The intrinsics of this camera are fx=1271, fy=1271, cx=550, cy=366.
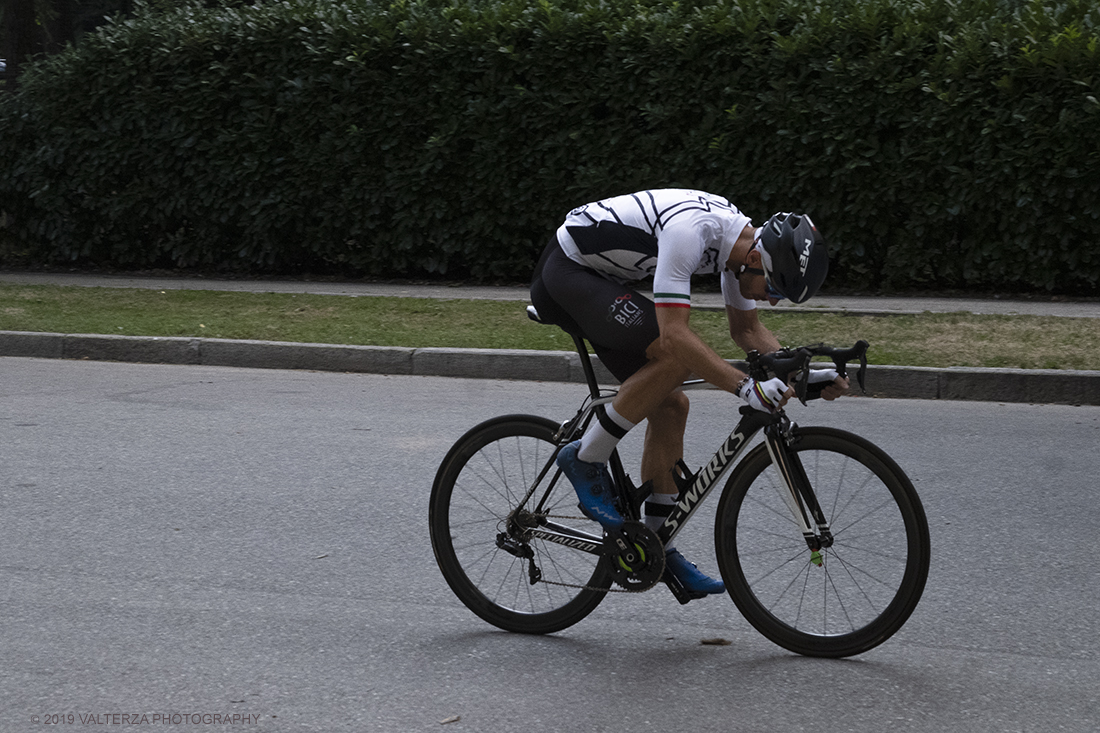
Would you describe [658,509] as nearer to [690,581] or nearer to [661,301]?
[690,581]

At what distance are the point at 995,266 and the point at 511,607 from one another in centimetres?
932

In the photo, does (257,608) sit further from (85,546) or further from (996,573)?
(996,573)

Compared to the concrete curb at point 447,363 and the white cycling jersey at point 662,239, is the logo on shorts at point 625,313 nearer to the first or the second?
the white cycling jersey at point 662,239

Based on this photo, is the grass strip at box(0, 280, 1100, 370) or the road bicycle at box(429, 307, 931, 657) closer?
the road bicycle at box(429, 307, 931, 657)

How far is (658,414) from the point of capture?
4.11 m

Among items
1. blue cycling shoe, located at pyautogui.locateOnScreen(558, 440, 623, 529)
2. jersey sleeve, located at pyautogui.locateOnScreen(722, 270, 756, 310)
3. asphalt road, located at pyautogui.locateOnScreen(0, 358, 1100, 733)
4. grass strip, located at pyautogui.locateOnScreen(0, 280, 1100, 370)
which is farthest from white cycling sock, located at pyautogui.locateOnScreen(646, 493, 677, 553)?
grass strip, located at pyautogui.locateOnScreen(0, 280, 1100, 370)

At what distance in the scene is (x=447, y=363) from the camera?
31.4 feet

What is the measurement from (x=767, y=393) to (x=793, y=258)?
1.29ft

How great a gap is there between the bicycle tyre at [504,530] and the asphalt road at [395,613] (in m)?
0.10

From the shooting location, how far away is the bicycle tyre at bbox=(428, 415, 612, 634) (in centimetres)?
420

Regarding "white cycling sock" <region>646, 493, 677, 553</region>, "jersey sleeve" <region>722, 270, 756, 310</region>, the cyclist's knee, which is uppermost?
"jersey sleeve" <region>722, 270, 756, 310</region>

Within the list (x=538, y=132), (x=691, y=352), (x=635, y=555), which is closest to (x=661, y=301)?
(x=691, y=352)

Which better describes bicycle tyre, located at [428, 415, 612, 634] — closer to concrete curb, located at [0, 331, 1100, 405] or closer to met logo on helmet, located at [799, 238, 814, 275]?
met logo on helmet, located at [799, 238, 814, 275]

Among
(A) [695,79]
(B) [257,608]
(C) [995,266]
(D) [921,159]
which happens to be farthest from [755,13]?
(B) [257,608]
